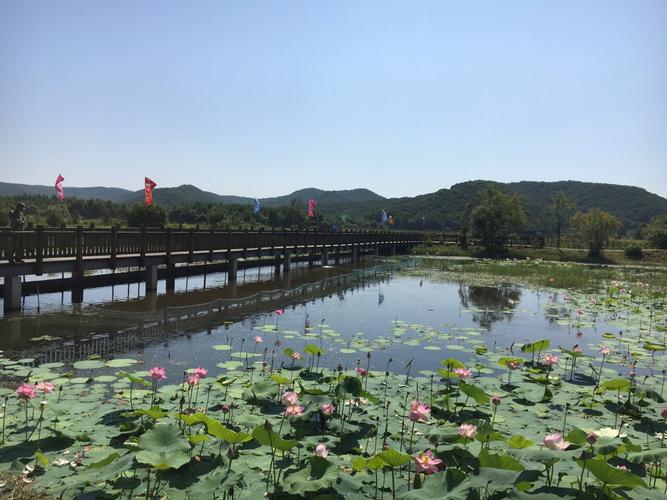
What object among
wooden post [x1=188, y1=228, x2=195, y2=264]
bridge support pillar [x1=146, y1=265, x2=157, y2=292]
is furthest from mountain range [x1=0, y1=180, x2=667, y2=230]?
bridge support pillar [x1=146, y1=265, x2=157, y2=292]

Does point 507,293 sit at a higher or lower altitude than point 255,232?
lower

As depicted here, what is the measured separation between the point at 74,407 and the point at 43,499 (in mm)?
1966

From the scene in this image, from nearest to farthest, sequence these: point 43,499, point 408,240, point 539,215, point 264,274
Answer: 1. point 43,499
2. point 264,274
3. point 408,240
4. point 539,215

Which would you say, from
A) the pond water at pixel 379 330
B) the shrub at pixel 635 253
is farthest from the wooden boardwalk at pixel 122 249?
the shrub at pixel 635 253

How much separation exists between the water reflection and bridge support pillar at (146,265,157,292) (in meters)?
11.4

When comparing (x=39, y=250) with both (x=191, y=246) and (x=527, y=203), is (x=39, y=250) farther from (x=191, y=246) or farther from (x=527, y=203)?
(x=527, y=203)

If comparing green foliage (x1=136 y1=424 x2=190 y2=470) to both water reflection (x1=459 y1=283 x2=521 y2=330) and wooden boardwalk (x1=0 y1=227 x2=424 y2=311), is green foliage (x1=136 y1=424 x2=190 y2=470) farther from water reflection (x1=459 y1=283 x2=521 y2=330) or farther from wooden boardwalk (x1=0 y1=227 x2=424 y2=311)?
wooden boardwalk (x1=0 y1=227 x2=424 y2=311)

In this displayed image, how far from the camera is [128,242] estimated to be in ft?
54.1

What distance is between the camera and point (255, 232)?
24.0m

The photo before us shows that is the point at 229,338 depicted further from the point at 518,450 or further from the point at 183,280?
the point at 183,280

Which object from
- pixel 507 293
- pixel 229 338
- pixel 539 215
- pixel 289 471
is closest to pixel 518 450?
pixel 289 471

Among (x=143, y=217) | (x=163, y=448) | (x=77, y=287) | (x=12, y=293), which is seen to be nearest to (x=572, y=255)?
(x=143, y=217)

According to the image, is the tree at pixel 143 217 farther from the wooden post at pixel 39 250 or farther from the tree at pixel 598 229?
the tree at pixel 598 229

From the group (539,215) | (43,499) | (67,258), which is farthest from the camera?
(539,215)
